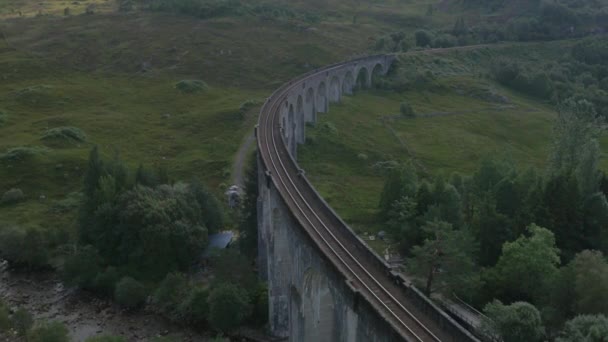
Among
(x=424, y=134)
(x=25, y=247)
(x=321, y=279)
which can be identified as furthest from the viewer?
(x=424, y=134)

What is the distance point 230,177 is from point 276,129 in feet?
59.8

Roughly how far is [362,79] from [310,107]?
38.5 metres

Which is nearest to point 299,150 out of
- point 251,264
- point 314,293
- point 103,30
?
point 251,264

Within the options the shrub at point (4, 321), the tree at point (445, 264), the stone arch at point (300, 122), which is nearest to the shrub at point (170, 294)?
the shrub at point (4, 321)

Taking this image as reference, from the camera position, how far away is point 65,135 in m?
103

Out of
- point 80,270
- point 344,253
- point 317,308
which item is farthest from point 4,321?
point 344,253

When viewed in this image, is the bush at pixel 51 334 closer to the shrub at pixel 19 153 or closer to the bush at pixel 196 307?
the bush at pixel 196 307

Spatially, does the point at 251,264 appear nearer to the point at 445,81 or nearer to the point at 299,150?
the point at 299,150

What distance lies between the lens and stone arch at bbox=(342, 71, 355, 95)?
13662 cm

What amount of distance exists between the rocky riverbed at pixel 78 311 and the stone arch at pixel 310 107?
196ft

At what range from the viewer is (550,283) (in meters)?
46.7

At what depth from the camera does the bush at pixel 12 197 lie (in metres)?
79.9

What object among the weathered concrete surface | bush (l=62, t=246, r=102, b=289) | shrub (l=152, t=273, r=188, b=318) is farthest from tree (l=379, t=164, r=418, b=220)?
bush (l=62, t=246, r=102, b=289)

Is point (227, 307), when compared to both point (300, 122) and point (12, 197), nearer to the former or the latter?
point (12, 197)
